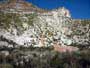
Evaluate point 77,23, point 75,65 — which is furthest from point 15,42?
point 75,65

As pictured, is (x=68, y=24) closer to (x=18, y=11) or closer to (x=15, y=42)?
(x=18, y=11)

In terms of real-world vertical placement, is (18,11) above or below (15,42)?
above

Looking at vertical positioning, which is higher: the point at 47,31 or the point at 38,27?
the point at 38,27

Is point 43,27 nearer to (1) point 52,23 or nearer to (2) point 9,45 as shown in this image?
(1) point 52,23

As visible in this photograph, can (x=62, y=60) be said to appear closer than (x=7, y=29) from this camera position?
Yes

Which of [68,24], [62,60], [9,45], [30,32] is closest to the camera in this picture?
[62,60]

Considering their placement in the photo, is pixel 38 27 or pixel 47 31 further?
pixel 47 31

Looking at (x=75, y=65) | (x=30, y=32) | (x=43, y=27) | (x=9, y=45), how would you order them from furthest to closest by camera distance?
(x=43, y=27) < (x=30, y=32) < (x=9, y=45) < (x=75, y=65)
